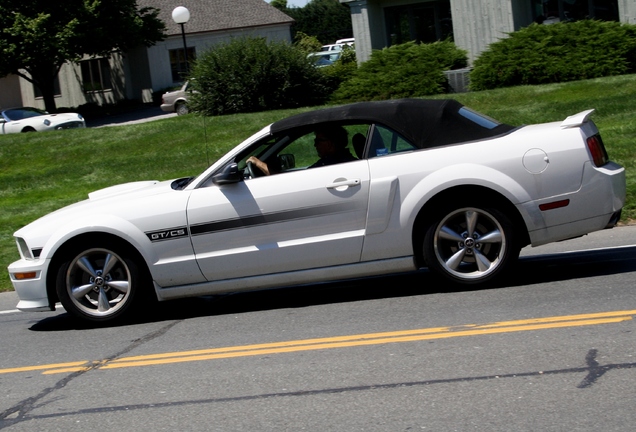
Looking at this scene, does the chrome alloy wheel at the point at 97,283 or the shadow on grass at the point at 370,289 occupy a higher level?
the chrome alloy wheel at the point at 97,283

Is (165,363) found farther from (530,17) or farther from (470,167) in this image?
(530,17)

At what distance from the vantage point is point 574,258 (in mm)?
8383

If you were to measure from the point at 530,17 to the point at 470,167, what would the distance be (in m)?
19.8

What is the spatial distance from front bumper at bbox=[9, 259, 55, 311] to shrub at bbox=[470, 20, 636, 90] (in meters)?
15.9

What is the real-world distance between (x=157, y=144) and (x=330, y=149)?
1376cm

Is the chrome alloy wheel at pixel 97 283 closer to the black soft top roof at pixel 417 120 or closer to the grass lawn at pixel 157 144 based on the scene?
the black soft top roof at pixel 417 120

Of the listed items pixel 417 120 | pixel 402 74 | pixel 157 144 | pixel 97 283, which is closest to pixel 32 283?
pixel 97 283

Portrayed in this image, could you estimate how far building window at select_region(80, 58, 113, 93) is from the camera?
51.3 metres

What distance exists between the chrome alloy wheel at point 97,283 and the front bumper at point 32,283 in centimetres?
21

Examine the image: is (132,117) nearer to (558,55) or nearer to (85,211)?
(558,55)

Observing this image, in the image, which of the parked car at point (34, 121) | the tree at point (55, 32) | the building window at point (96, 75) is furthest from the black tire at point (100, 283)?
the building window at point (96, 75)

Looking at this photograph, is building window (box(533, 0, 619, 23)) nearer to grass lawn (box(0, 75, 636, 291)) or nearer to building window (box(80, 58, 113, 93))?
grass lawn (box(0, 75, 636, 291))

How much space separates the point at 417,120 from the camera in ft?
24.6

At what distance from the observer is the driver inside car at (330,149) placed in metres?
7.57
